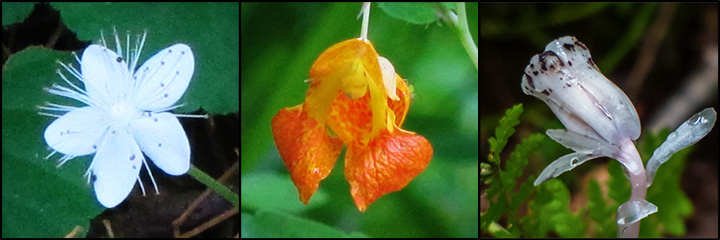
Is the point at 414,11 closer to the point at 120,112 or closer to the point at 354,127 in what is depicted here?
the point at 354,127

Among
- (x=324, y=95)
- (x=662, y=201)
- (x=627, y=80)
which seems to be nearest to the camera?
(x=324, y=95)

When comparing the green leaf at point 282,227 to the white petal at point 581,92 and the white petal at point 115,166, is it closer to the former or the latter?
the white petal at point 115,166

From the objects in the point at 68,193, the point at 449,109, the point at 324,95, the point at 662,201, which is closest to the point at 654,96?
the point at 662,201

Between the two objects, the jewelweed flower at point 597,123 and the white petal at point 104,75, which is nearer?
the jewelweed flower at point 597,123

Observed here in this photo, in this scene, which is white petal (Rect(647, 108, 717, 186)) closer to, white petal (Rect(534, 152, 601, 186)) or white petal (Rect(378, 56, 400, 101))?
white petal (Rect(534, 152, 601, 186))

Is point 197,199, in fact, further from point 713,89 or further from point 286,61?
point 713,89

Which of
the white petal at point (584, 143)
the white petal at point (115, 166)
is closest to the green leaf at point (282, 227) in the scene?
the white petal at point (115, 166)
